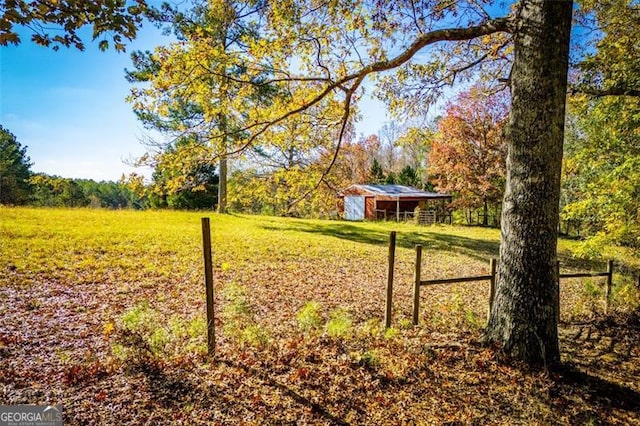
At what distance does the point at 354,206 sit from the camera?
35281 mm

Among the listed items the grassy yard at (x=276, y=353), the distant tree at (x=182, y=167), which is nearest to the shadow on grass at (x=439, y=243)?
the grassy yard at (x=276, y=353)

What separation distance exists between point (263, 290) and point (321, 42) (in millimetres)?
5109

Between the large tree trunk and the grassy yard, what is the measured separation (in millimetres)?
460

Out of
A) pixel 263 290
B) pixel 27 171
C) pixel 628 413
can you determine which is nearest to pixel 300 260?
pixel 263 290

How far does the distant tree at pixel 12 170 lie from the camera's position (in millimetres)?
28172

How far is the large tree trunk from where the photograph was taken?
3.86 meters

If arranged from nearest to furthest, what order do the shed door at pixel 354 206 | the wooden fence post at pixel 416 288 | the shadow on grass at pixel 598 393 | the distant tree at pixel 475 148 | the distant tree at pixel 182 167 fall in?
1. the shadow on grass at pixel 598 393
2. the distant tree at pixel 182 167
3. the wooden fence post at pixel 416 288
4. the distant tree at pixel 475 148
5. the shed door at pixel 354 206

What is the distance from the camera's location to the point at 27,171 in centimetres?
3656

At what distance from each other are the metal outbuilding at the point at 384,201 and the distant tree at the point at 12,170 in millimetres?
27759

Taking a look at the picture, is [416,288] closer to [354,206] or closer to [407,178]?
[354,206]

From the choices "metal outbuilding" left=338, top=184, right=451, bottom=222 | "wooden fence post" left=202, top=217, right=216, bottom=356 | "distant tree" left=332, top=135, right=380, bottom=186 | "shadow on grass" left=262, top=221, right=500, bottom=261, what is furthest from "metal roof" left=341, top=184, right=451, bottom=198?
"wooden fence post" left=202, top=217, right=216, bottom=356

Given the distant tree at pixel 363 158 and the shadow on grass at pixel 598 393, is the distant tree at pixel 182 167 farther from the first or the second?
the distant tree at pixel 363 158

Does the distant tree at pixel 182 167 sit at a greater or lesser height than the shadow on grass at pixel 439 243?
greater

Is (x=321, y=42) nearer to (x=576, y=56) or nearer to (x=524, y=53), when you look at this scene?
(x=524, y=53)
